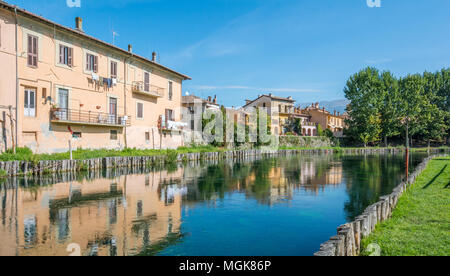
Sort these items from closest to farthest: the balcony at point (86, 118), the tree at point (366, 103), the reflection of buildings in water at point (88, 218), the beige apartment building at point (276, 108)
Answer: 1. the reflection of buildings in water at point (88, 218)
2. the balcony at point (86, 118)
3. the tree at point (366, 103)
4. the beige apartment building at point (276, 108)

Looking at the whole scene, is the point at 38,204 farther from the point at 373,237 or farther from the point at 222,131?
the point at 222,131

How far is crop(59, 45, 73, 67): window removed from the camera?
86.0ft

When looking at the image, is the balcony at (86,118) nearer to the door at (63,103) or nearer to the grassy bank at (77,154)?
the door at (63,103)

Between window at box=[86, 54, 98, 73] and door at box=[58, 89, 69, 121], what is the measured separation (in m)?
3.28

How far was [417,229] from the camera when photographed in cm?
833

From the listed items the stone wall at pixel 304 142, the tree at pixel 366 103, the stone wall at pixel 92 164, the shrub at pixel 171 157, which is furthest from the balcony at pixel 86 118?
the tree at pixel 366 103

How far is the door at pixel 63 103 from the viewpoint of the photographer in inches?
1025

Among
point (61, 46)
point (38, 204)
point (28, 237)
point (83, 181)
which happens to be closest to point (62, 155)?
point (83, 181)

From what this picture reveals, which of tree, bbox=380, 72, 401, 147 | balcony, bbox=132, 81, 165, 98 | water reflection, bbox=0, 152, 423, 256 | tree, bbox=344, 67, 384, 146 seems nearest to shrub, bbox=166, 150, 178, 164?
balcony, bbox=132, 81, 165, 98

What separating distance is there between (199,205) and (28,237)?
248 inches

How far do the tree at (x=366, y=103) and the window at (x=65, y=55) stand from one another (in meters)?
59.0

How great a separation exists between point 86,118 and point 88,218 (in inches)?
777

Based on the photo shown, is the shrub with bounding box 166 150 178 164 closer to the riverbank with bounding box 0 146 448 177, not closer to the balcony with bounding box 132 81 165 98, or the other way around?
the riverbank with bounding box 0 146 448 177
